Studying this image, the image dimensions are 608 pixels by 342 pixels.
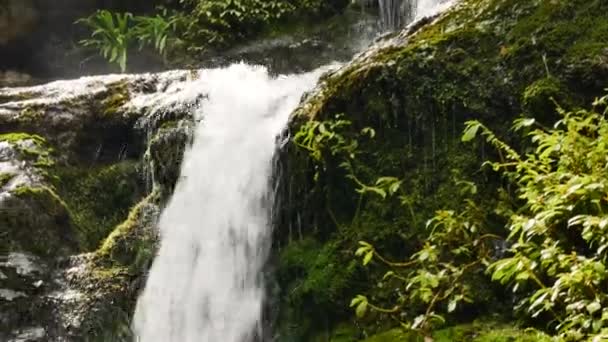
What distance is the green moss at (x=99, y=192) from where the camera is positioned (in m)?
6.62

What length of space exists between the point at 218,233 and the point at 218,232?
0.01 m

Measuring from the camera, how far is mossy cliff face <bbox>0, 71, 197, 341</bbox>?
5672 millimetres

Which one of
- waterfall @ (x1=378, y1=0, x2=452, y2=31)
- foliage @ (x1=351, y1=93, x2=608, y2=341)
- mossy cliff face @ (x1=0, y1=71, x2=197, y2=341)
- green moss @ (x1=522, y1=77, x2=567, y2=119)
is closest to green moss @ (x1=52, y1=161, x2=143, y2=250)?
mossy cliff face @ (x1=0, y1=71, x2=197, y2=341)

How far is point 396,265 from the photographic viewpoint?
4.07 meters

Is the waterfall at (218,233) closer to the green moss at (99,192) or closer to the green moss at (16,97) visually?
the green moss at (99,192)

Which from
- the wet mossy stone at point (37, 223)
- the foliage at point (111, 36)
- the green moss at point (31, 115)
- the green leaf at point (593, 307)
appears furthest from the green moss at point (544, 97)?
the foliage at point (111, 36)

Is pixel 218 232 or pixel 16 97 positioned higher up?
pixel 16 97

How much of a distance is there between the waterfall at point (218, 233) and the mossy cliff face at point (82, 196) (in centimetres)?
19

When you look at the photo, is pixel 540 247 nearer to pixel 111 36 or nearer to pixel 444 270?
pixel 444 270

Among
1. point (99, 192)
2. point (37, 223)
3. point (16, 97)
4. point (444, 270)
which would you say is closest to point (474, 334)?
point (444, 270)

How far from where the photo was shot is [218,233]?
5.89 m

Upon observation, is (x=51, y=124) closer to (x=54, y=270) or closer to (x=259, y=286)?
(x=54, y=270)

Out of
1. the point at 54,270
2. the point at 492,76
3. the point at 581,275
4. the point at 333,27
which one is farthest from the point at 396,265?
the point at 333,27

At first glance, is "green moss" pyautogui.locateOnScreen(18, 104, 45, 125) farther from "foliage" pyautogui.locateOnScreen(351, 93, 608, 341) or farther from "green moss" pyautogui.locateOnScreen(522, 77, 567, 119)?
"green moss" pyautogui.locateOnScreen(522, 77, 567, 119)
